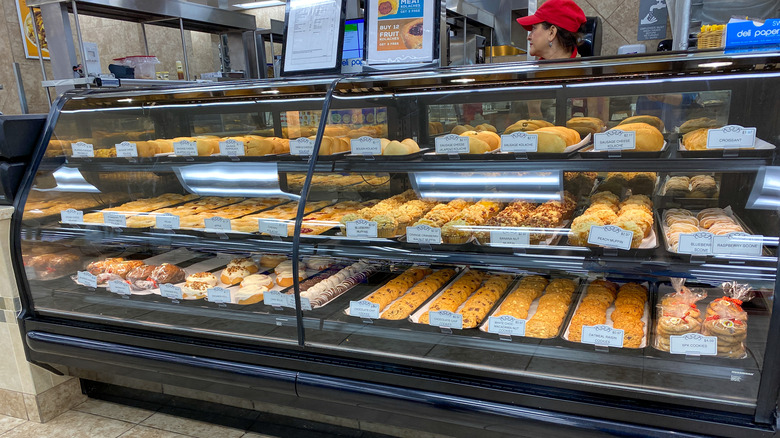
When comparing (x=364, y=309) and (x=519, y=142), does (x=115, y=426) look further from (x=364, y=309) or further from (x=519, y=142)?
(x=519, y=142)

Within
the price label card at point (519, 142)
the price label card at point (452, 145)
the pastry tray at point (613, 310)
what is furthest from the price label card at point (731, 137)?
the price label card at point (452, 145)

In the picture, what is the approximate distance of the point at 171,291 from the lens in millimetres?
2852

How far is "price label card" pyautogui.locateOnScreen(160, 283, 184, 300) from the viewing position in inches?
112

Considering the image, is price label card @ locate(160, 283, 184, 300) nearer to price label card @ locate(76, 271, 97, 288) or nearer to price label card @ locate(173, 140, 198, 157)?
price label card @ locate(76, 271, 97, 288)

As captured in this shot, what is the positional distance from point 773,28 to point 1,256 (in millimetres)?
3944

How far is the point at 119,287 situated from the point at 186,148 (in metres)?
0.88

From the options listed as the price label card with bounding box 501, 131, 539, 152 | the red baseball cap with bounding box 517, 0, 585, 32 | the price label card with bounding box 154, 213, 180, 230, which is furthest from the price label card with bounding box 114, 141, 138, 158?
the red baseball cap with bounding box 517, 0, 585, 32

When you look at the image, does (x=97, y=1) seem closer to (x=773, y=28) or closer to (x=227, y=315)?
(x=227, y=315)

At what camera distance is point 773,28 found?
1.84m

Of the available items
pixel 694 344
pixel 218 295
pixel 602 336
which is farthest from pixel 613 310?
pixel 218 295

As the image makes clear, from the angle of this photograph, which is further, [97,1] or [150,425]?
[97,1]

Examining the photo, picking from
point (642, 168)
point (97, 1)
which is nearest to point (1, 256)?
point (97, 1)

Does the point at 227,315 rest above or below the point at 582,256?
below

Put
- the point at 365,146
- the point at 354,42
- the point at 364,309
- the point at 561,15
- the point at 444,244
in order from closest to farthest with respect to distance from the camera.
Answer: the point at 444,244 → the point at 364,309 → the point at 365,146 → the point at 354,42 → the point at 561,15
